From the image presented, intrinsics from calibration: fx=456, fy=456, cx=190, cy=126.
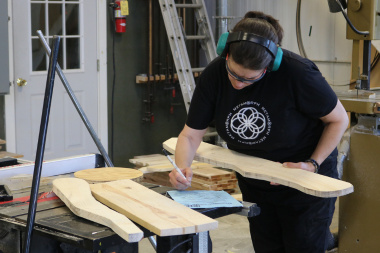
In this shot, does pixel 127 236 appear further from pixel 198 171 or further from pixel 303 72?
pixel 198 171

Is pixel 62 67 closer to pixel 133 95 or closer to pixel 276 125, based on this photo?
pixel 133 95

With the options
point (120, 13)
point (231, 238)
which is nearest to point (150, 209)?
point (231, 238)

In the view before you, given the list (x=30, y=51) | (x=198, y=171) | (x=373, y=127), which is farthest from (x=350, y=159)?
(x=30, y=51)

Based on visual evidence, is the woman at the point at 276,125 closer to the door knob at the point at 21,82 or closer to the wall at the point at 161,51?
the door knob at the point at 21,82

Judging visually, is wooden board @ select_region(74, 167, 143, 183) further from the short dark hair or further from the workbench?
the short dark hair

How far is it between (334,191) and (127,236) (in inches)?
28.5

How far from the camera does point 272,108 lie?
1789 mm

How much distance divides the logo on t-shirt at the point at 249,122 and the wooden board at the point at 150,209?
45 cm

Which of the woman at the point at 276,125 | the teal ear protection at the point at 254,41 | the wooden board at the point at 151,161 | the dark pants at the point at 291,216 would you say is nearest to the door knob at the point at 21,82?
the wooden board at the point at 151,161

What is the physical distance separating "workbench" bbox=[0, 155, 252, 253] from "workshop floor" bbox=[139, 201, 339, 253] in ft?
5.63

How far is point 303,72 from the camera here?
68.0 inches

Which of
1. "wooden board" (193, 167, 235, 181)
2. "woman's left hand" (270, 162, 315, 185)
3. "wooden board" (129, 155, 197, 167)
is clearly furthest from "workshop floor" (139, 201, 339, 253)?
"woman's left hand" (270, 162, 315, 185)

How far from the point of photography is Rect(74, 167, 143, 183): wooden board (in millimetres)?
1815

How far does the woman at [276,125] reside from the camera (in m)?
1.73
